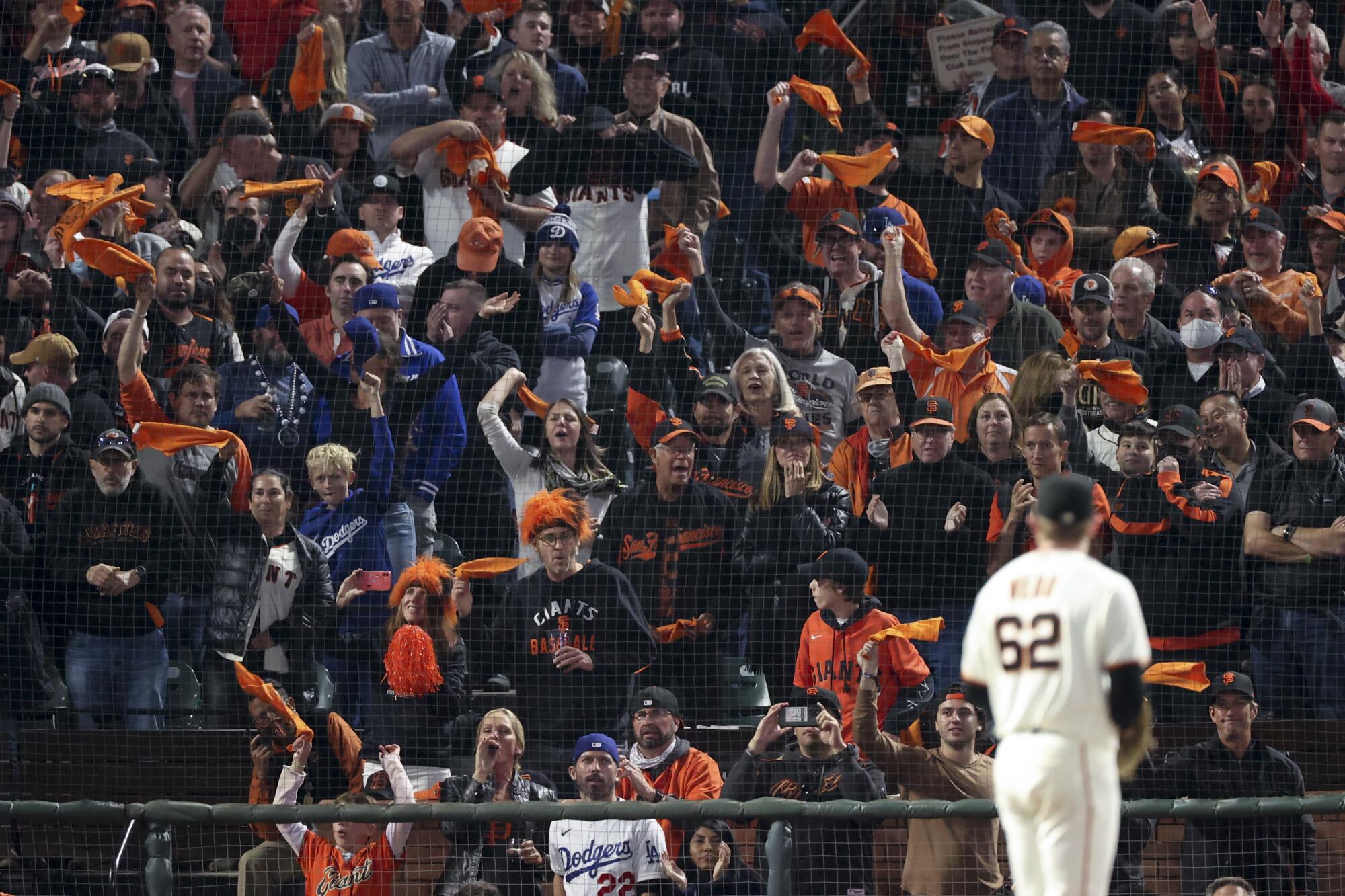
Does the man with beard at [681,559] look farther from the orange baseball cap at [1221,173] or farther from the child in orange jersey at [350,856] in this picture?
the orange baseball cap at [1221,173]

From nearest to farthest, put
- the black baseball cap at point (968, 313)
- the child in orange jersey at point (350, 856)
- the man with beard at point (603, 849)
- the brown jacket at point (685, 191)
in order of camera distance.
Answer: the man with beard at point (603, 849), the child in orange jersey at point (350, 856), the black baseball cap at point (968, 313), the brown jacket at point (685, 191)

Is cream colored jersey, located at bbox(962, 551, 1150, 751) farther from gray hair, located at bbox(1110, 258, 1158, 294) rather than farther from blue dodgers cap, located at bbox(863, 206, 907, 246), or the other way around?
blue dodgers cap, located at bbox(863, 206, 907, 246)

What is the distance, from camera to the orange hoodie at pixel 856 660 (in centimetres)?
766

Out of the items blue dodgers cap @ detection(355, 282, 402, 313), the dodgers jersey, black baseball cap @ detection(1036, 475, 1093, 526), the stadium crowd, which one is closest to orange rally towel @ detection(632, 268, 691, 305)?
the stadium crowd

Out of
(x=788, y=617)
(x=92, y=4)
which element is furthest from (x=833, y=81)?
(x=92, y=4)

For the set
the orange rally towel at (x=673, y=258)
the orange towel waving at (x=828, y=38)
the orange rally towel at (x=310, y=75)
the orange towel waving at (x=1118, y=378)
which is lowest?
the orange towel waving at (x=1118, y=378)

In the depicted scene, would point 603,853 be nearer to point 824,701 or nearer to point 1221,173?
point 824,701

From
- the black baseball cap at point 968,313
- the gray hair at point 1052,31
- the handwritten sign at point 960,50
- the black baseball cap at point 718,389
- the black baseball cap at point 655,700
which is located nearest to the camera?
the black baseball cap at point 655,700

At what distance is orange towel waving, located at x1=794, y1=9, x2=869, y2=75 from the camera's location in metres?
10.1

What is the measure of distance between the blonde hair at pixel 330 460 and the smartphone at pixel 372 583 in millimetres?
532

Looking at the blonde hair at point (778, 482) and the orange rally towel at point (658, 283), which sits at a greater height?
the orange rally towel at point (658, 283)

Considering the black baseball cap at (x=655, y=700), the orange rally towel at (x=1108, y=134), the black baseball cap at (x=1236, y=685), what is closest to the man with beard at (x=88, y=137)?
the black baseball cap at (x=655, y=700)

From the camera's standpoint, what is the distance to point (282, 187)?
944 cm

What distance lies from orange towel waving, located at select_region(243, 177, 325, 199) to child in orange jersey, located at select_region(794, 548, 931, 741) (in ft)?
11.3
